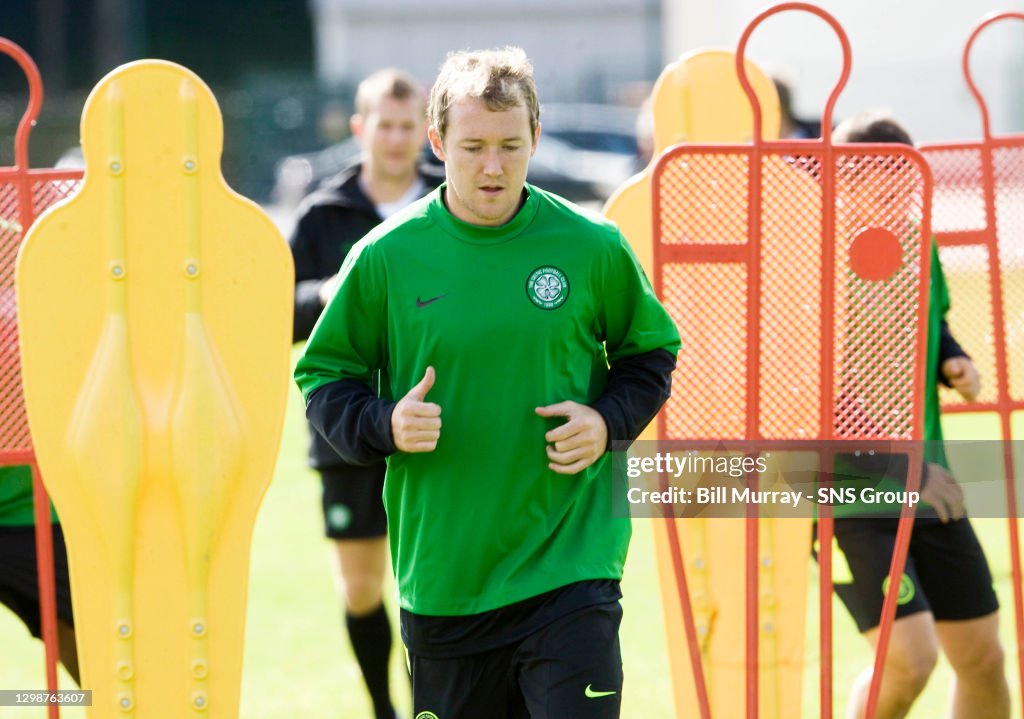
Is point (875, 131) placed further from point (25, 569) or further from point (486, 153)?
point (25, 569)

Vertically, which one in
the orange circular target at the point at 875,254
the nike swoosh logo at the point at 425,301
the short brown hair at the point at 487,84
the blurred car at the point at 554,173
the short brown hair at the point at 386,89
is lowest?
the nike swoosh logo at the point at 425,301

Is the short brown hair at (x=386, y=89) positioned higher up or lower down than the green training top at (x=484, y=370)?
higher up

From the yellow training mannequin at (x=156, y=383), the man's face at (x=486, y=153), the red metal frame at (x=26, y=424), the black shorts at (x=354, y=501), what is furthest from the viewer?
the black shorts at (x=354, y=501)

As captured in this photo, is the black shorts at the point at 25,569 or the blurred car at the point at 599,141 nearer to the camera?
the black shorts at the point at 25,569

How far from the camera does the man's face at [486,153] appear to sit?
3053 millimetres

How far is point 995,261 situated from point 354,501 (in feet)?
7.18

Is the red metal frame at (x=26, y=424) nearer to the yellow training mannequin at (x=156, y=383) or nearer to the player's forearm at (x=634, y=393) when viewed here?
the yellow training mannequin at (x=156, y=383)

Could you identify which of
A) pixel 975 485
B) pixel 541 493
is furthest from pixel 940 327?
pixel 541 493

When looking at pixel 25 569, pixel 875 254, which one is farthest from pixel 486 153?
pixel 25 569

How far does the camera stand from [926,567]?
4.25 m

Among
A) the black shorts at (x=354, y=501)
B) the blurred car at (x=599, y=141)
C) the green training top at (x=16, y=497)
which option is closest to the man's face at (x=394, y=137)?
the black shorts at (x=354, y=501)

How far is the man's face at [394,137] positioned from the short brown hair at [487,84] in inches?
66.0

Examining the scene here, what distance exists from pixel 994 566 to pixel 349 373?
16.4ft

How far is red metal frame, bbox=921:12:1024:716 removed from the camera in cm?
419
